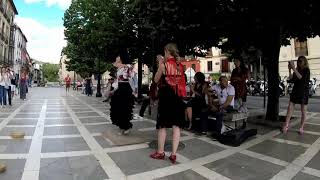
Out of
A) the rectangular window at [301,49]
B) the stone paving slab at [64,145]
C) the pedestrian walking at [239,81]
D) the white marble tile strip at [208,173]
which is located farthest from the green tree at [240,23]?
the rectangular window at [301,49]

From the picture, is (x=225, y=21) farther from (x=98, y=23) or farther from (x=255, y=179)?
(x=98, y=23)

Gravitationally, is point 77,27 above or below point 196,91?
above

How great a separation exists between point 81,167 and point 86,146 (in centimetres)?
152

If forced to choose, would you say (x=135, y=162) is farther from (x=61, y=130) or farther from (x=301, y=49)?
(x=301, y=49)

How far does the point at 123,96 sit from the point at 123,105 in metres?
0.20

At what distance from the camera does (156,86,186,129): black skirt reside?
6.04 m

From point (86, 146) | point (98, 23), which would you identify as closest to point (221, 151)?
point (86, 146)

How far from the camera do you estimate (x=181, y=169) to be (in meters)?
5.55

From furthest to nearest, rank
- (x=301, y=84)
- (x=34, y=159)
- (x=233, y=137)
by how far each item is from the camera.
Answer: (x=301, y=84) → (x=233, y=137) → (x=34, y=159)

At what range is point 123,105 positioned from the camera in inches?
321

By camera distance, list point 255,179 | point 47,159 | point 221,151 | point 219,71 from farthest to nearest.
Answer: point 219,71, point 221,151, point 47,159, point 255,179

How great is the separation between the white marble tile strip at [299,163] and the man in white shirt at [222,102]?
5.99ft

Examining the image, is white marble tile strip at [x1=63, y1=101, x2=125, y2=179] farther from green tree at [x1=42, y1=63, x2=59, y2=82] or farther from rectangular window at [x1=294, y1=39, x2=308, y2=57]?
green tree at [x1=42, y1=63, x2=59, y2=82]

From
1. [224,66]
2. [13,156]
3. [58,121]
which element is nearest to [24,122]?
[58,121]
